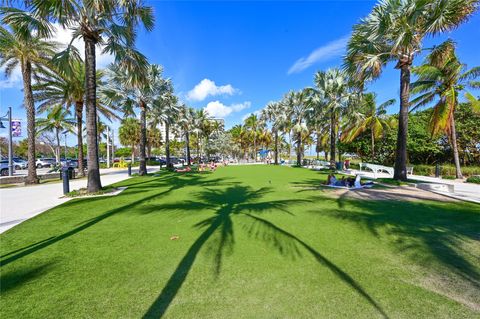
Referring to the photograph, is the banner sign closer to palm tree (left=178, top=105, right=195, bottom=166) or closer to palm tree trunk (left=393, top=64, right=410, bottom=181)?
palm tree (left=178, top=105, right=195, bottom=166)

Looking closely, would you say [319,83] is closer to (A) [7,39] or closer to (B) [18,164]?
(A) [7,39]

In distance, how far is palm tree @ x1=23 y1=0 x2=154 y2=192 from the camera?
31.0ft

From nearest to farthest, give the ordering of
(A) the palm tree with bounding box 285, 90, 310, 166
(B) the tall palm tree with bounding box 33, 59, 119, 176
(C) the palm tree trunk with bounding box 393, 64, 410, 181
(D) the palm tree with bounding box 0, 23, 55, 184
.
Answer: (C) the palm tree trunk with bounding box 393, 64, 410, 181 → (D) the palm tree with bounding box 0, 23, 55, 184 → (B) the tall palm tree with bounding box 33, 59, 119, 176 → (A) the palm tree with bounding box 285, 90, 310, 166

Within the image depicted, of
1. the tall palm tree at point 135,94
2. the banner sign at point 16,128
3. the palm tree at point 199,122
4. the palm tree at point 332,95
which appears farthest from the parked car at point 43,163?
the palm tree at point 332,95

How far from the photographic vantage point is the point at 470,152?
23.4 metres

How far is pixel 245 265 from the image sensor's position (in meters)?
3.62

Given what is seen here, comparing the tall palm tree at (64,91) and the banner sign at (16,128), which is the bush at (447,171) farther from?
the banner sign at (16,128)

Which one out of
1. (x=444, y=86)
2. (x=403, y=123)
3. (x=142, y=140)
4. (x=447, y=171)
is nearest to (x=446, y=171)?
(x=447, y=171)

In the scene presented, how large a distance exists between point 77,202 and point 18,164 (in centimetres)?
3559

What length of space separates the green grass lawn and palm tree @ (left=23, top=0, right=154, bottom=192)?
17.5 ft

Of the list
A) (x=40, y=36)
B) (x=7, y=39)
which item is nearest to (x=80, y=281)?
(x=40, y=36)

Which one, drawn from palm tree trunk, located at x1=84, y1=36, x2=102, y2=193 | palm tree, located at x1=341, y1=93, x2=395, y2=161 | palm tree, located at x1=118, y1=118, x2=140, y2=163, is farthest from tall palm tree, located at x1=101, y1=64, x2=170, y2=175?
palm tree, located at x1=118, y1=118, x2=140, y2=163

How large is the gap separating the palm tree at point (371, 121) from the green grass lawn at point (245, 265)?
76.0ft

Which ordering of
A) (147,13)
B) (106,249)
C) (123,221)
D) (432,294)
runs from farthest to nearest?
(147,13) < (123,221) < (106,249) < (432,294)
